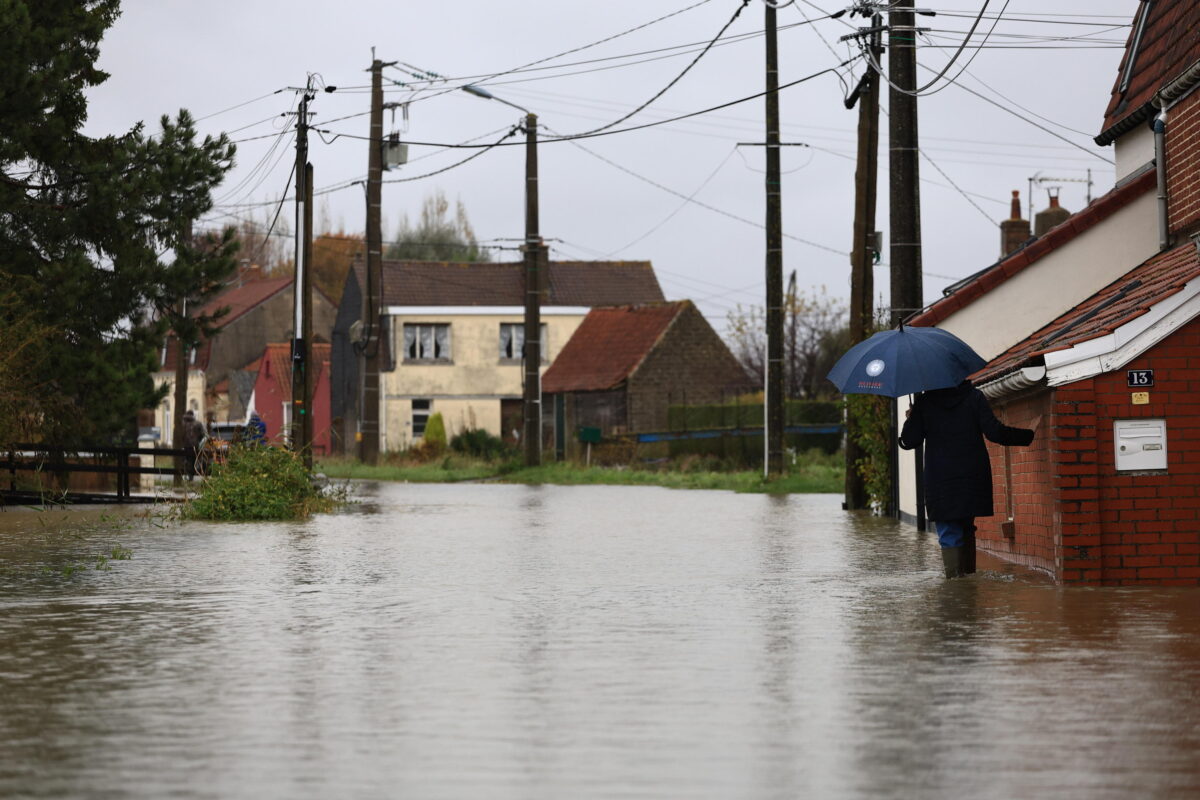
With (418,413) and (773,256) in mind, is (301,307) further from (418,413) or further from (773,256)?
(418,413)

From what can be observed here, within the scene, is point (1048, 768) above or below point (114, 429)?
below

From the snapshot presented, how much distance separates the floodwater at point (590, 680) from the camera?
6.33 metres

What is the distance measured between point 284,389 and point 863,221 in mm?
54921

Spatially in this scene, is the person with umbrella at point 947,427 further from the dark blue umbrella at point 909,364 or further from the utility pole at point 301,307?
the utility pole at point 301,307

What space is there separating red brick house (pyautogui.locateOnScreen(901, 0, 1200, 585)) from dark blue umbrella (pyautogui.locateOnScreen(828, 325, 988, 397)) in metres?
0.50

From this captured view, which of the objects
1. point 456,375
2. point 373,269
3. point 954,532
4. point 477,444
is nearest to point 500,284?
point 456,375

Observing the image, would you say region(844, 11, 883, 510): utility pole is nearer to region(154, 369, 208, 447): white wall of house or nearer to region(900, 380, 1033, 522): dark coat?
region(900, 380, 1033, 522): dark coat

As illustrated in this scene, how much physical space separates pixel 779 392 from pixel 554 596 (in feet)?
75.0

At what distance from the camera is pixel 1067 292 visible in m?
18.5

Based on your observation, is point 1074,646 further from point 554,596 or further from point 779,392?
point 779,392

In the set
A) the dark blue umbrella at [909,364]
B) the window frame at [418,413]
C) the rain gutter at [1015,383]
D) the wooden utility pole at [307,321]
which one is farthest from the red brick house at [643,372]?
the dark blue umbrella at [909,364]

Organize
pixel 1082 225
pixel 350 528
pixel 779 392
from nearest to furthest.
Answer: pixel 1082 225 < pixel 350 528 < pixel 779 392

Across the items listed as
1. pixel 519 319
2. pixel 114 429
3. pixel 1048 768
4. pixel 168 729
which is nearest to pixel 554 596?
pixel 168 729

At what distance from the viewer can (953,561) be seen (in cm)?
1416
